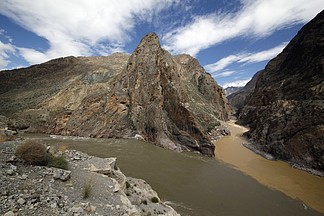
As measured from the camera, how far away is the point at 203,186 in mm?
15109

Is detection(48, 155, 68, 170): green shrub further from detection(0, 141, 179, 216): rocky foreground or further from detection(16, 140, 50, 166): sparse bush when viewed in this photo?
detection(0, 141, 179, 216): rocky foreground

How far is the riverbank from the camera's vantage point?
578 inches

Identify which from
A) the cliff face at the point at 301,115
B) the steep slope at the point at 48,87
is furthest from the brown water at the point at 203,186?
the steep slope at the point at 48,87

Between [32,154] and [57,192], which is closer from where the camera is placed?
[57,192]

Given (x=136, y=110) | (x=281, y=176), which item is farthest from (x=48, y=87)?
(x=281, y=176)

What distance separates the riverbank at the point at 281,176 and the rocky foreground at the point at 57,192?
36.5 feet

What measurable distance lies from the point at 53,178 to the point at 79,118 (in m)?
32.6

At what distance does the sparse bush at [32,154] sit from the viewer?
7137 mm

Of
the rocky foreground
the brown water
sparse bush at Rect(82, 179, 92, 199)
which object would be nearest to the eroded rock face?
the brown water

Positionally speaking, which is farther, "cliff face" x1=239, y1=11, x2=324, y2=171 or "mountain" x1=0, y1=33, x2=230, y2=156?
"mountain" x1=0, y1=33, x2=230, y2=156

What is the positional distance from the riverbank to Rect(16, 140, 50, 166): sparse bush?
15.4 m

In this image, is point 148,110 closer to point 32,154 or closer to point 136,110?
point 136,110

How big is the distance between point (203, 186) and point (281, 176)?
27.3ft

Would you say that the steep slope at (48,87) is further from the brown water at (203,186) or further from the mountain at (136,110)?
the brown water at (203,186)
